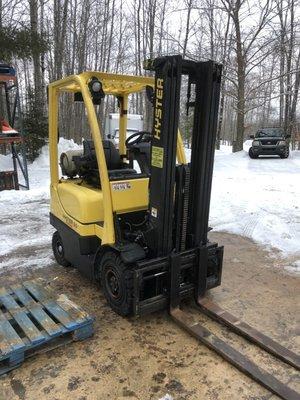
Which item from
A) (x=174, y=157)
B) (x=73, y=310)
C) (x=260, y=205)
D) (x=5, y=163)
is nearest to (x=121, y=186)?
(x=174, y=157)

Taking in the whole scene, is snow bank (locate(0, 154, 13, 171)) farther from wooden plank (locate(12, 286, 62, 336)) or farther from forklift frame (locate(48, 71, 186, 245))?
wooden plank (locate(12, 286, 62, 336))

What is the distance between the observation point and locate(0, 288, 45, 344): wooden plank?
A: 10.5 ft

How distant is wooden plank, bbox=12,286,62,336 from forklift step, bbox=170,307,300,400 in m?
1.15

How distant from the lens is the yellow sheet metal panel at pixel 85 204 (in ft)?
13.3

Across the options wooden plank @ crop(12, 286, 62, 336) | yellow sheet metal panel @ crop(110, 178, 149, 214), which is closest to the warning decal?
yellow sheet metal panel @ crop(110, 178, 149, 214)

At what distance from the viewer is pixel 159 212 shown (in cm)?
363

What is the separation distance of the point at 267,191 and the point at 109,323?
7.42 meters

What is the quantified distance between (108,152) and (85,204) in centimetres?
76

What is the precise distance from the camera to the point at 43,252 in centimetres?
573

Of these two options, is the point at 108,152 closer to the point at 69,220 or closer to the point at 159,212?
the point at 69,220

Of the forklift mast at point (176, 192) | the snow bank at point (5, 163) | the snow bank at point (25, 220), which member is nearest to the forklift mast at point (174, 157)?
the forklift mast at point (176, 192)

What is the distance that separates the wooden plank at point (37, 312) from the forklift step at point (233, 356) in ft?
3.78

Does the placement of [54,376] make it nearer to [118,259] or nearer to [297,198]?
[118,259]

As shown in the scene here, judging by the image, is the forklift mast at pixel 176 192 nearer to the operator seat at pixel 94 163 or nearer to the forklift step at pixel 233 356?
the forklift step at pixel 233 356
